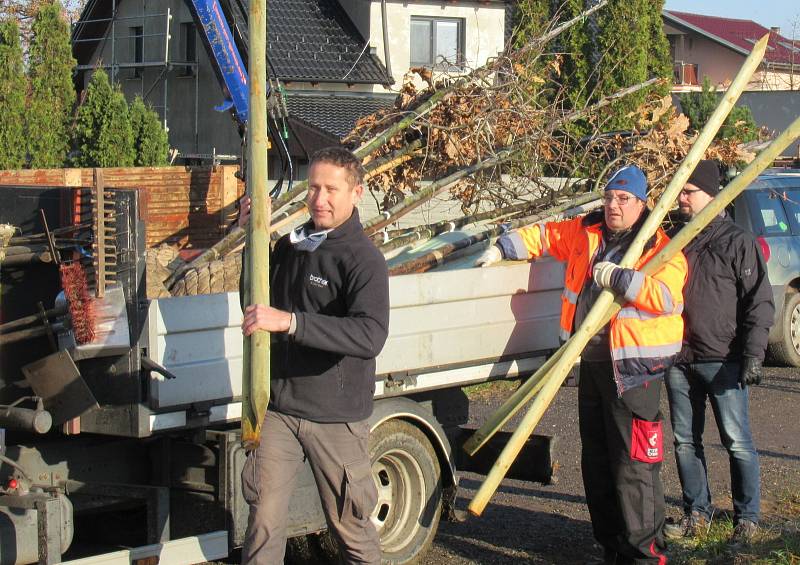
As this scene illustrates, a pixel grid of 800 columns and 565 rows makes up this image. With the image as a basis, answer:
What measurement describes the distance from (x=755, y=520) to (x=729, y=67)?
4978 cm

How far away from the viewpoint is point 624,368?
18.5 ft

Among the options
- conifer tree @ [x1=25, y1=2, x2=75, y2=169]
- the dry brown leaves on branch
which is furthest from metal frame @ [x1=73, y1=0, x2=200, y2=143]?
the dry brown leaves on branch

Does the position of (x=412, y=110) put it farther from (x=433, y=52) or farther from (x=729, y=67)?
(x=729, y=67)

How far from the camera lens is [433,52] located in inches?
1179

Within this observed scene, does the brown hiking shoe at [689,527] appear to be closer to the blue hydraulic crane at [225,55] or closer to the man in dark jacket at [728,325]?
the man in dark jacket at [728,325]

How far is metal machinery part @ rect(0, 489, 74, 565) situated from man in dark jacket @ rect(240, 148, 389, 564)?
0.74m

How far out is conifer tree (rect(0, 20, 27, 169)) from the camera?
68.0 ft

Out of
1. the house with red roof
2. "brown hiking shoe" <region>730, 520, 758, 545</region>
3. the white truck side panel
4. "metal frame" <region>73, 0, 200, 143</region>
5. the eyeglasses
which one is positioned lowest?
"brown hiking shoe" <region>730, 520, 758, 545</region>

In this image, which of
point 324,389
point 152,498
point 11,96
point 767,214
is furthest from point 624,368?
point 11,96

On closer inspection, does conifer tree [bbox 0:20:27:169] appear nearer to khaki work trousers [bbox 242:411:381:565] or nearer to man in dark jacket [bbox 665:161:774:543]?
man in dark jacket [bbox 665:161:774:543]

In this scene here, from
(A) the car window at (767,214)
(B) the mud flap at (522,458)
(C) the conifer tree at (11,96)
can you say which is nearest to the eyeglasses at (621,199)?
(B) the mud flap at (522,458)

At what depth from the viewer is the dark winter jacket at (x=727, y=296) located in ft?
20.3

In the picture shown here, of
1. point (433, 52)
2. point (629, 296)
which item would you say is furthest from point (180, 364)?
point (433, 52)

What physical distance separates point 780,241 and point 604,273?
7782mm
